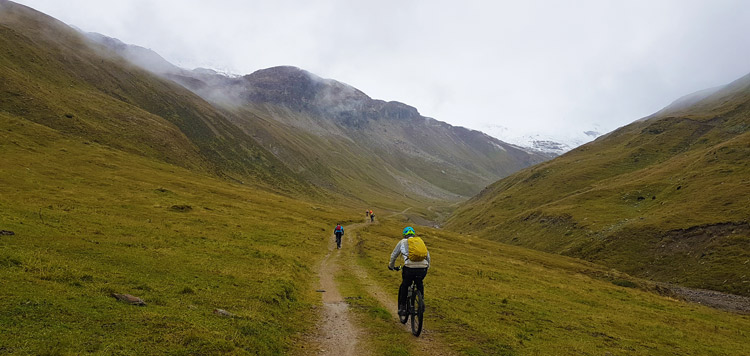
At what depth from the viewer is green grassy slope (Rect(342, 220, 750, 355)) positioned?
56.1 ft

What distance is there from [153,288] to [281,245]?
78.6 ft

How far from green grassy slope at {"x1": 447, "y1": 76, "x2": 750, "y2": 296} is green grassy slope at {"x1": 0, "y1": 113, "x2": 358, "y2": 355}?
182ft

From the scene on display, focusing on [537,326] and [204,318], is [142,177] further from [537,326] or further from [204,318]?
[537,326]

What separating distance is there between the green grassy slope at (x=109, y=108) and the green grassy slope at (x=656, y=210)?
100766 millimetres

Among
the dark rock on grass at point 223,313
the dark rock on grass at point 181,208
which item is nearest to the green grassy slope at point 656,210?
the dark rock on grass at point 223,313

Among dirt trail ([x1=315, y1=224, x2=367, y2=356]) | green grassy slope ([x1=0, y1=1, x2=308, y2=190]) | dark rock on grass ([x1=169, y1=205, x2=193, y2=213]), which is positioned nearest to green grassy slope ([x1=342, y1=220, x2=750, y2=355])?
dirt trail ([x1=315, y1=224, x2=367, y2=356])

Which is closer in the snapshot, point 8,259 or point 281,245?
point 8,259

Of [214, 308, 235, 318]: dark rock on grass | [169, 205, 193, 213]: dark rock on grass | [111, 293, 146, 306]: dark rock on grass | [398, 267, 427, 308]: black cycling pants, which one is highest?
[398, 267, 427, 308]: black cycling pants

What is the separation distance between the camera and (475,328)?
18266mm

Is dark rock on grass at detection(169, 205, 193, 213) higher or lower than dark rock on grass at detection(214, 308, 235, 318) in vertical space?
lower

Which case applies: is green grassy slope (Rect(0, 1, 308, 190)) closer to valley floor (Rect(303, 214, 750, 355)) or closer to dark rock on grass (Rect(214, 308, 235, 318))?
valley floor (Rect(303, 214, 750, 355))

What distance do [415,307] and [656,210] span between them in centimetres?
8300

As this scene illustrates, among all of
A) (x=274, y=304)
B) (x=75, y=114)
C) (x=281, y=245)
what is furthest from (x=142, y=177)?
(x=274, y=304)

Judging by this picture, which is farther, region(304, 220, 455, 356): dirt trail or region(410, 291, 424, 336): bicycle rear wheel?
region(410, 291, 424, 336): bicycle rear wheel
